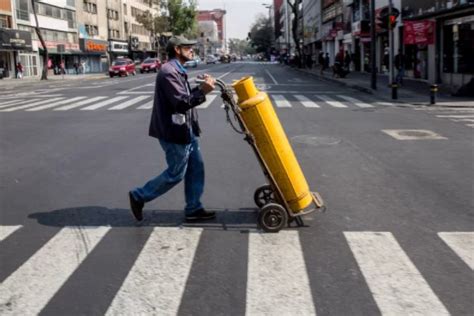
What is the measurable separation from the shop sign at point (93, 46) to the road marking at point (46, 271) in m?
68.1

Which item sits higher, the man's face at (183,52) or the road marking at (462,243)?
the man's face at (183,52)

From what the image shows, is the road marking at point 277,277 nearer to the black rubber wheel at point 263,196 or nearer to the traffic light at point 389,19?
the black rubber wheel at point 263,196

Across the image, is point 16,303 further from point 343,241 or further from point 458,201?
point 458,201

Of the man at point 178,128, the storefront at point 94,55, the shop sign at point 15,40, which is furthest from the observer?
the storefront at point 94,55

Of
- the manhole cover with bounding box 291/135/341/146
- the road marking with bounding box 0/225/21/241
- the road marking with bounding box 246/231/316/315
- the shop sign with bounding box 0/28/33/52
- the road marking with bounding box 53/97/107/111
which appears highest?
the shop sign with bounding box 0/28/33/52

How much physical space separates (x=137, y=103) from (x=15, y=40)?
33928 millimetres

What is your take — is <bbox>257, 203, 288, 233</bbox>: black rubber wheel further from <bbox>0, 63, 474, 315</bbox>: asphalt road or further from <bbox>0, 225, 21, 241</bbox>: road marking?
<bbox>0, 225, 21, 241</bbox>: road marking

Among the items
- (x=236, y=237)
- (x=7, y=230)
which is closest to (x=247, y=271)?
(x=236, y=237)

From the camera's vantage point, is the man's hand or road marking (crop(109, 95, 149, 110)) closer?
the man's hand

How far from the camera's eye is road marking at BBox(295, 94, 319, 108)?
19.8 meters

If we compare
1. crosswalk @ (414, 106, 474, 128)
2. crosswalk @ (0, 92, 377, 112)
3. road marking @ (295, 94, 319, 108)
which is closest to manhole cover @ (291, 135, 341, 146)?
crosswalk @ (414, 106, 474, 128)

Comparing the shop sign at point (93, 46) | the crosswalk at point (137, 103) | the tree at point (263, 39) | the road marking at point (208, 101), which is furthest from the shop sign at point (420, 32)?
the tree at point (263, 39)

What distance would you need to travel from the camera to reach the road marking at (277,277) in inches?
158

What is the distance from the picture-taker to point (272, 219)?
18.9ft
